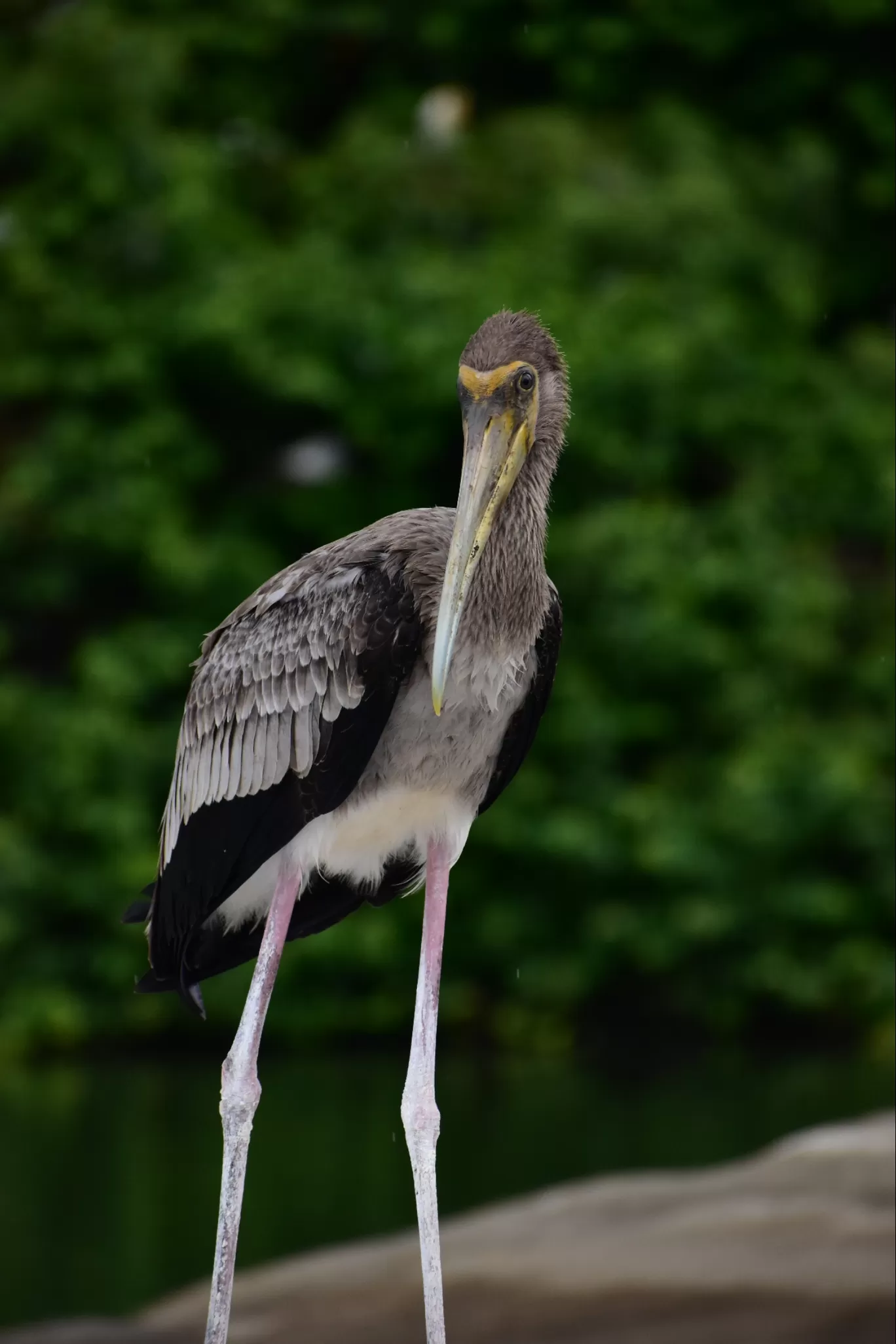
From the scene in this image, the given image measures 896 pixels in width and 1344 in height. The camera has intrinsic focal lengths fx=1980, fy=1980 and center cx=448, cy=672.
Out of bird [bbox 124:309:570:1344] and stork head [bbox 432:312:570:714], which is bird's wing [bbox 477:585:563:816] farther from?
stork head [bbox 432:312:570:714]

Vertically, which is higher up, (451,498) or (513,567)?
(451,498)

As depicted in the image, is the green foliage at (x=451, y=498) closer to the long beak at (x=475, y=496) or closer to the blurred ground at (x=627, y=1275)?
the blurred ground at (x=627, y=1275)

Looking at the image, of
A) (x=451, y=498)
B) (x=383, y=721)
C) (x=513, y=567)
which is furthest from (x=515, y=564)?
(x=451, y=498)

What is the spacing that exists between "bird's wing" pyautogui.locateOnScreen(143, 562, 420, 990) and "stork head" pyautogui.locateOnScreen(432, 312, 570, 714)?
16 cm

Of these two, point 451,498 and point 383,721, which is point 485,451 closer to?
point 383,721

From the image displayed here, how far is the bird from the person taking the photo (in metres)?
3.63

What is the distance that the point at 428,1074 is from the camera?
4.02 meters

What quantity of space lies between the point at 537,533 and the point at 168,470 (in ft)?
35.5

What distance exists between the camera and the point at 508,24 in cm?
1764

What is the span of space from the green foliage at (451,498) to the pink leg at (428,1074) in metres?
9.25

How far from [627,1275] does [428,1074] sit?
1283 mm

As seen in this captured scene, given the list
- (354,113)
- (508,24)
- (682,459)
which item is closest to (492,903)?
(682,459)

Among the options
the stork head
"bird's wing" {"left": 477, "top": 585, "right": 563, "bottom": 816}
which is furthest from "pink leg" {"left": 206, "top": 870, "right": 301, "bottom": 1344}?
the stork head

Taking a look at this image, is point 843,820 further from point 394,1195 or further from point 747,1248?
point 747,1248
